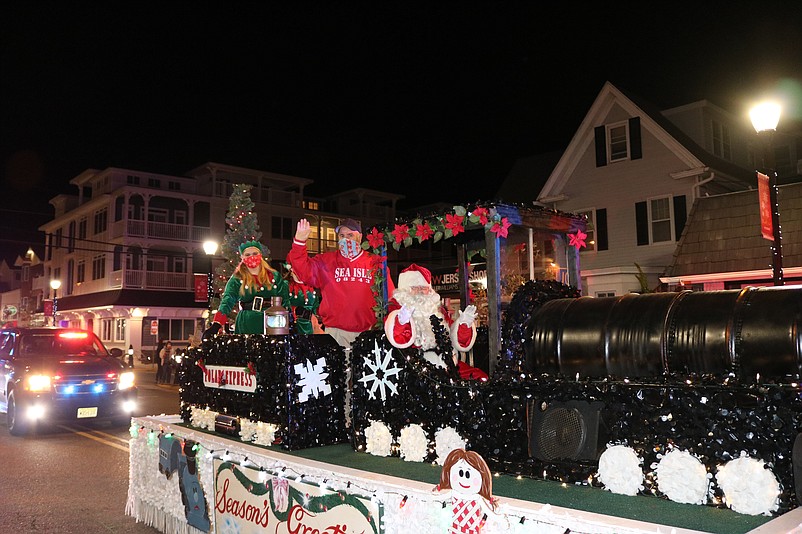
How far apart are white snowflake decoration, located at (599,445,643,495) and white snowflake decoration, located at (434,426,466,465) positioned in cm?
99

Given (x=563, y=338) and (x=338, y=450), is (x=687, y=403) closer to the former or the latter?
(x=563, y=338)

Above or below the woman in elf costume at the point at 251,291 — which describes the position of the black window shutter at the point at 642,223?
above

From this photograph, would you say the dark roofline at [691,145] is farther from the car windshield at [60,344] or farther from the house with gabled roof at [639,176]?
the car windshield at [60,344]

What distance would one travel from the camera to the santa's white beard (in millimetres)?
4887

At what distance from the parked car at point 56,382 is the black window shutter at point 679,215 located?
15325mm

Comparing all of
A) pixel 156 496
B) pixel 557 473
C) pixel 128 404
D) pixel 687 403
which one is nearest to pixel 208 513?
pixel 156 496

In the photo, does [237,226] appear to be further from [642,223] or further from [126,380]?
[642,223]

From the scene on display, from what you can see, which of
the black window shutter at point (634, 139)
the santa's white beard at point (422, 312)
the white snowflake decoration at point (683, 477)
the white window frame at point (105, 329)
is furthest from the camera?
the white window frame at point (105, 329)

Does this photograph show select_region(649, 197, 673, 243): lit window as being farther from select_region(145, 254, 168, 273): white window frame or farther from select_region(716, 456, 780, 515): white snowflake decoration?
select_region(145, 254, 168, 273): white window frame

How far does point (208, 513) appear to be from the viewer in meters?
4.96

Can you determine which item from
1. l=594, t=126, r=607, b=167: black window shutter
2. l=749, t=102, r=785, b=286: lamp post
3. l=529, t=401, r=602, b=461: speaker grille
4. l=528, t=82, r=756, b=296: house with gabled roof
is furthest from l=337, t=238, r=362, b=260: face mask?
l=594, t=126, r=607, b=167: black window shutter

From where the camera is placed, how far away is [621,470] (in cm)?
350

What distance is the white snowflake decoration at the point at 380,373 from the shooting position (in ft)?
15.8

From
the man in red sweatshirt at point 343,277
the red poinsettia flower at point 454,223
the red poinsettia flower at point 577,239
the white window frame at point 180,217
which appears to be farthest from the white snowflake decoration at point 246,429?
the white window frame at point 180,217
